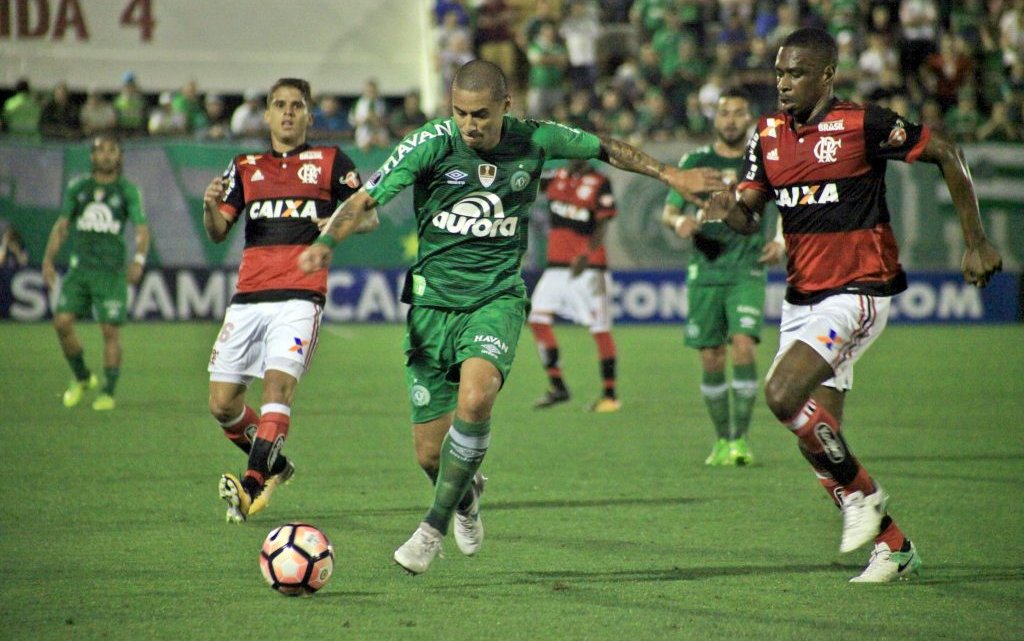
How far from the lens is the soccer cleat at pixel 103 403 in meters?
13.0

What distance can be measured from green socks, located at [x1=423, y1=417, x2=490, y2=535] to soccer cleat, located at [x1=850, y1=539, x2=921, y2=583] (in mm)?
1793

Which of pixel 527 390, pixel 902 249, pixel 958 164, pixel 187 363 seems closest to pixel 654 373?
pixel 527 390

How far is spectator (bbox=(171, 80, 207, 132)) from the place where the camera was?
23.1m

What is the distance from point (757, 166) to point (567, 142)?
93 cm

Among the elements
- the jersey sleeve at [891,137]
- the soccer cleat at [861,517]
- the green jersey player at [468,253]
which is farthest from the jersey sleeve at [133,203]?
the soccer cleat at [861,517]

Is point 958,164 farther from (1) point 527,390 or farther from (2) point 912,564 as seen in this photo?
(1) point 527,390

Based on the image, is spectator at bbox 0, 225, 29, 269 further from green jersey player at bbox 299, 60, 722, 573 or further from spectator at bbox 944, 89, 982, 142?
green jersey player at bbox 299, 60, 722, 573

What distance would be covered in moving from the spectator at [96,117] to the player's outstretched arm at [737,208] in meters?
17.3

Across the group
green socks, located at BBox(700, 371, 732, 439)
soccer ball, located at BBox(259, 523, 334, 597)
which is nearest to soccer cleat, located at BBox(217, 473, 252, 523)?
soccer ball, located at BBox(259, 523, 334, 597)

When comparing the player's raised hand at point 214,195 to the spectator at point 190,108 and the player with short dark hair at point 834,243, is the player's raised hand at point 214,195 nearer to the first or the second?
the player with short dark hair at point 834,243

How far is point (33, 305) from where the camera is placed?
22.1 m

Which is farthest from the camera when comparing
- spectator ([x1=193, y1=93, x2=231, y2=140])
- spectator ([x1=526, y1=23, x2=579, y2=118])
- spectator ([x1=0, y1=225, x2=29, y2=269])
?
spectator ([x1=526, y1=23, x2=579, y2=118])

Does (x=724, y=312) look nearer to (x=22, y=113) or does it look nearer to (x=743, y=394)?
(x=743, y=394)

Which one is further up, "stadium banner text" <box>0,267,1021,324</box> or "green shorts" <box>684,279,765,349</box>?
"green shorts" <box>684,279,765,349</box>
